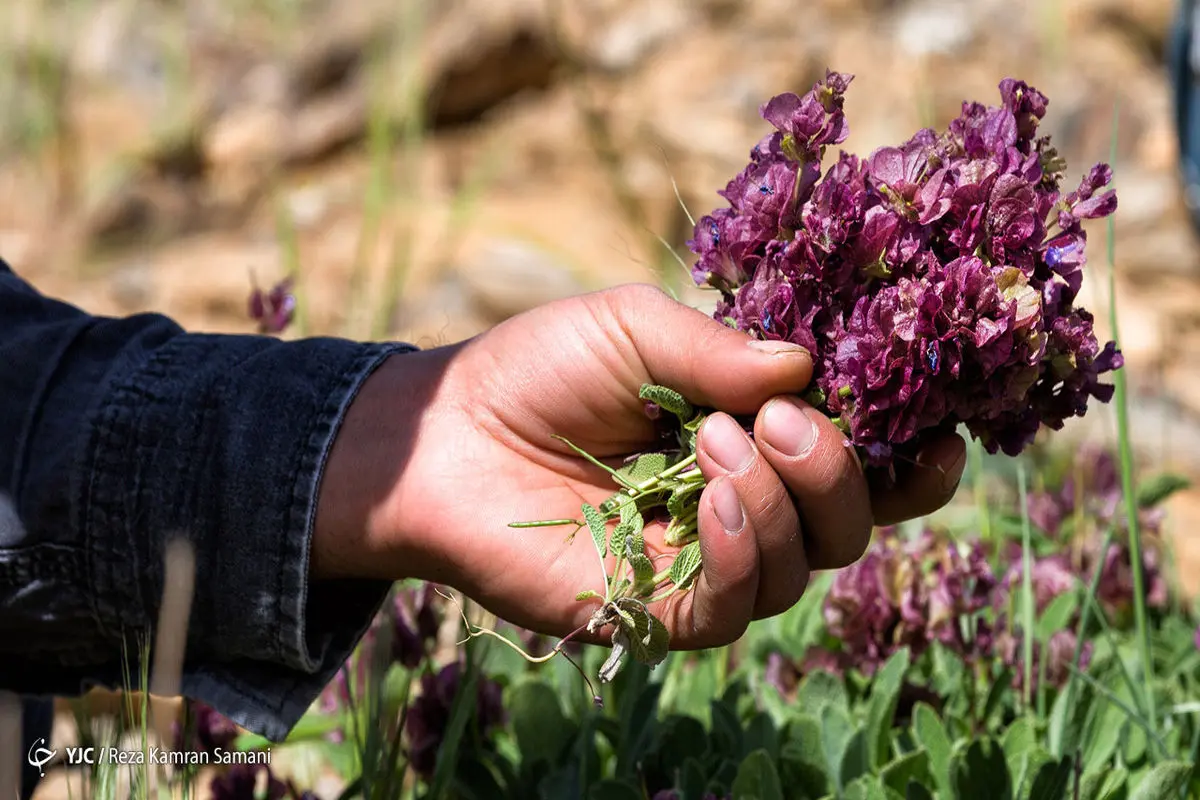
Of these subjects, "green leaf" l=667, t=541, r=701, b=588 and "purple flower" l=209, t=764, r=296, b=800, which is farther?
"purple flower" l=209, t=764, r=296, b=800

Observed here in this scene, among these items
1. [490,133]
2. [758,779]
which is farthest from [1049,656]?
[490,133]

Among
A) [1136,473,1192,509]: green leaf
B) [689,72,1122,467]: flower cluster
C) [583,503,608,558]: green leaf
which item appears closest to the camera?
[689,72,1122,467]: flower cluster

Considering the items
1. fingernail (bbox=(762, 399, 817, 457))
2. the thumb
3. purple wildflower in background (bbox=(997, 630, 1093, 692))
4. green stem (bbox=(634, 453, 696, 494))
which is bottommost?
purple wildflower in background (bbox=(997, 630, 1093, 692))

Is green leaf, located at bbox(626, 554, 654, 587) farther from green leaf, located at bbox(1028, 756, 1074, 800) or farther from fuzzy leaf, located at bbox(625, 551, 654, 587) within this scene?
green leaf, located at bbox(1028, 756, 1074, 800)

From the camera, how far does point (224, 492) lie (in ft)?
4.23

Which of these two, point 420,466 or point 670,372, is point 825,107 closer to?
point 670,372

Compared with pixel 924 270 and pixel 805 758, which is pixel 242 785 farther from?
pixel 924 270

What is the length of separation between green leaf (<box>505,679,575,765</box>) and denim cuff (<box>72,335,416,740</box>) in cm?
34

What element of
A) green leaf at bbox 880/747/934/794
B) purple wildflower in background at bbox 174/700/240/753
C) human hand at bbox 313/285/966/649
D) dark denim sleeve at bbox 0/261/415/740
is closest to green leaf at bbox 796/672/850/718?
green leaf at bbox 880/747/934/794

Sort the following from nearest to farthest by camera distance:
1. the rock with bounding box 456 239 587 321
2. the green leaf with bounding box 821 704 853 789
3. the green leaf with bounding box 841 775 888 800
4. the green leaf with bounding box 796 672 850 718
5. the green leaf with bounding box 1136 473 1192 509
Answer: the green leaf with bounding box 841 775 888 800 < the green leaf with bounding box 821 704 853 789 < the green leaf with bounding box 796 672 850 718 < the green leaf with bounding box 1136 473 1192 509 < the rock with bounding box 456 239 587 321

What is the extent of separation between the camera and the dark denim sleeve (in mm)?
→ 1288

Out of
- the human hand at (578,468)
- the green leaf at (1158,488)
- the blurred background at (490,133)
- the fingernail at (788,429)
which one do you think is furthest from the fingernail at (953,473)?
the blurred background at (490,133)

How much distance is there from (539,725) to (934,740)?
1.63 ft

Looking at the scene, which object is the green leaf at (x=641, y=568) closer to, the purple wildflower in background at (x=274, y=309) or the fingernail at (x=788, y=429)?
the fingernail at (x=788, y=429)
